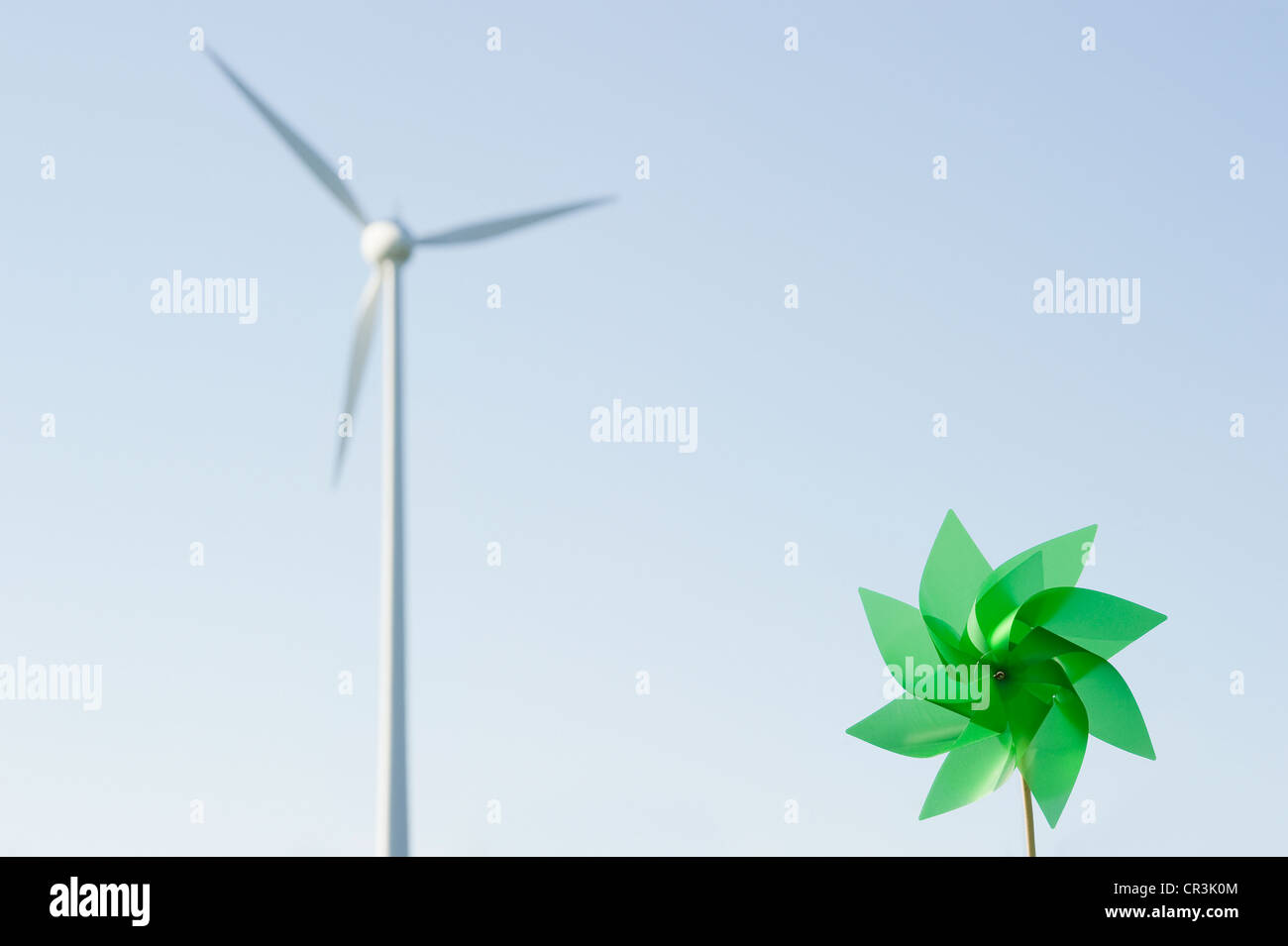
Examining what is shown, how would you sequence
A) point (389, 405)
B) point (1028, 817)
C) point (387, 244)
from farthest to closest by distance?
point (387, 244) → point (389, 405) → point (1028, 817)

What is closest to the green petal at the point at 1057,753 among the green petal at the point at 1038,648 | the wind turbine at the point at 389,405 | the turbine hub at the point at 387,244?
the green petal at the point at 1038,648

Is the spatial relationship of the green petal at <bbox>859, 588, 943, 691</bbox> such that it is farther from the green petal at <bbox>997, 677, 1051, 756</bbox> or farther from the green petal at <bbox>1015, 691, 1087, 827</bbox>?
the green petal at <bbox>1015, 691, 1087, 827</bbox>

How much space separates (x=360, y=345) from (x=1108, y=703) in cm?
816

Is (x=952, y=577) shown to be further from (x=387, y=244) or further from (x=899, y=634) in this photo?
(x=387, y=244)

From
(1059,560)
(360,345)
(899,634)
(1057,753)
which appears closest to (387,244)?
(360,345)

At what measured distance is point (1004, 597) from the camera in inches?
447

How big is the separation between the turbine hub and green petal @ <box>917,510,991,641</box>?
664 cm

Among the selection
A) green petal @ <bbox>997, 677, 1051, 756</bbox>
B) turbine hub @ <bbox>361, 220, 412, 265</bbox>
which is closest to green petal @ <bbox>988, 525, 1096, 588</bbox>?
green petal @ <bbox>997, 677, 1051, 756</bbox>
